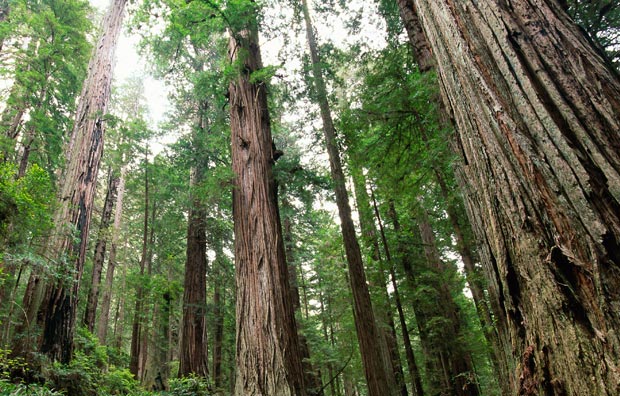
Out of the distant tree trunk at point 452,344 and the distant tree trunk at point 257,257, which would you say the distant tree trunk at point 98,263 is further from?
the distant tree trunk at point 452,344

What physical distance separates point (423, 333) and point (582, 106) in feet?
34.1

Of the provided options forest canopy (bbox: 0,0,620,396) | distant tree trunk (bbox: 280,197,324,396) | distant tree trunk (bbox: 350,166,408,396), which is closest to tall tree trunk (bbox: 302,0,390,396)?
forest canopy (bbox: 0,0,620,396)

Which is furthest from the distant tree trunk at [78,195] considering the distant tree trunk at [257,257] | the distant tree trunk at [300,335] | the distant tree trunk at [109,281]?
the distant tree trunk at [109,281]

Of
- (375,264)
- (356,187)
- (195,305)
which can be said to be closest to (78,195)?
(195,305)

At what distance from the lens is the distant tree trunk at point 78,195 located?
5.62 m

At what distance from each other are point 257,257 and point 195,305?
5.25 m

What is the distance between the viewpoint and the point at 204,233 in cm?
1033

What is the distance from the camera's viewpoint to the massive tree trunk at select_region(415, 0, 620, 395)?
974 millimetres

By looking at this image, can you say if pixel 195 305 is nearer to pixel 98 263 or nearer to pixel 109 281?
pixel 98 263

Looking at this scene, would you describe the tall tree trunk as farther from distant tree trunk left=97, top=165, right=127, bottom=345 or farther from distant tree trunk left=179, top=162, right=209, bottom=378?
distant tree trunk left=97, top=165, right=127, bottom=345

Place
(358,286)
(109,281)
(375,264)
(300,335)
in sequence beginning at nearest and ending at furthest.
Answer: (358,286)
(375,264)
(300,335)
(109,281)

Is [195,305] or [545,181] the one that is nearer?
[545,181]

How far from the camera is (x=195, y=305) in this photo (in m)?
8.90

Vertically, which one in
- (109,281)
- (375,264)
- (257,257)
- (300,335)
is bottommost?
(300,335)
